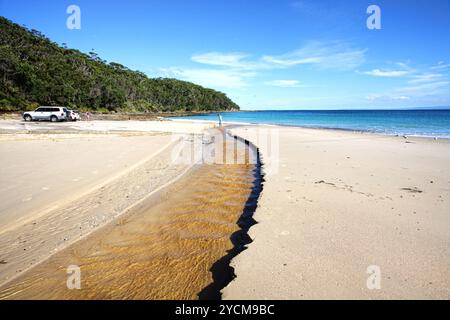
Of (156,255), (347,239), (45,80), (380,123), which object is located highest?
(45,80)

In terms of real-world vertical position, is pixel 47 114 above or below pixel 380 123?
above

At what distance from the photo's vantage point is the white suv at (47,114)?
30.8m

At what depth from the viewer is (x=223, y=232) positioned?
488cm

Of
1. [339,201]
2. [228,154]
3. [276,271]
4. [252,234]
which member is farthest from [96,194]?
[228,154]

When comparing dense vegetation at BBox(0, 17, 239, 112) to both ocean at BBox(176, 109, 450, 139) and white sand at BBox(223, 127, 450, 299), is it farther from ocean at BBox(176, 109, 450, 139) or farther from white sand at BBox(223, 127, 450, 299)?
white sand at BBox(223, 127, 450, 299)

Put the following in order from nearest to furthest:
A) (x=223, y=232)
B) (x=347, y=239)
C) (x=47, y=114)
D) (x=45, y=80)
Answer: (x=347, y=239) → (x=223, y=232) → (x=47, y=114) → (x=45, y=80)

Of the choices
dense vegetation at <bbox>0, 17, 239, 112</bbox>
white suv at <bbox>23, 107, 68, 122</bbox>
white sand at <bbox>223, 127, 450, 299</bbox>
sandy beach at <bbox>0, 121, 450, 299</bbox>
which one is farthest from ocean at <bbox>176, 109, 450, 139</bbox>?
white suv at <bbox>23, 107, 68, 122</bbox>

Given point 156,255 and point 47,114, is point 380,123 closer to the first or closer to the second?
point 47,114

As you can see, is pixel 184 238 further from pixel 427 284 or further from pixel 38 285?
pixel 427 284

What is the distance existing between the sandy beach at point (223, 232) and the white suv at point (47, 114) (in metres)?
26.7

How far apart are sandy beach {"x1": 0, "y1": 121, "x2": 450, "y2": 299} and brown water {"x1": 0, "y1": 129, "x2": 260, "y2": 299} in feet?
0.07

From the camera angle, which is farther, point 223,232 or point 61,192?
point 61,192

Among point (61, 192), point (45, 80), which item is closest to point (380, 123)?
point (61, 192)

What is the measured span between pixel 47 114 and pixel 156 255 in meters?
34.0
